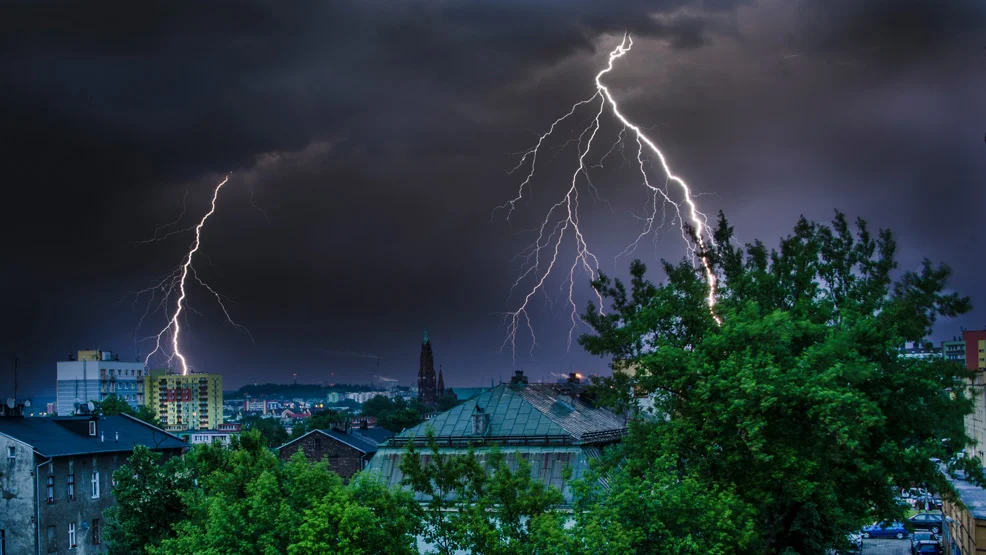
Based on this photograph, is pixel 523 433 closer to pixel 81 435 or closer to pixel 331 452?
pixel 331 452

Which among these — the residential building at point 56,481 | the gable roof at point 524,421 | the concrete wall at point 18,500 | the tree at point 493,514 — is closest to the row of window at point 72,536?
the residential building at point 56,481

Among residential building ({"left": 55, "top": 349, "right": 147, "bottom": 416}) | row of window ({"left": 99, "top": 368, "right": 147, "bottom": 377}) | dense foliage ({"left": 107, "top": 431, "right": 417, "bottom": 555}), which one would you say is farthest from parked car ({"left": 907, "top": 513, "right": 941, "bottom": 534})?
row of window ({"left": 99, "top": 368, "right": 147, "bottom": 377})

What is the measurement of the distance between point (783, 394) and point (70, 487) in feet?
122

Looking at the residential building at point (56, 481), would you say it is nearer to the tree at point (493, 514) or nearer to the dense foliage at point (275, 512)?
the dense foliage at point (275, 512)

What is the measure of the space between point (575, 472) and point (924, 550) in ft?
65.0

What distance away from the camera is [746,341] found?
1064 inches

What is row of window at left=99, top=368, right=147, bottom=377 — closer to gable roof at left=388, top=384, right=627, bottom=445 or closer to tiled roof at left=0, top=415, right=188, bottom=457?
tiled roof at left=0, top=415, right=188, bottom=457

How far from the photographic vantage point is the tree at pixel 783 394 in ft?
80.5

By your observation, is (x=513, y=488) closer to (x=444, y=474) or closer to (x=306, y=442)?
(x=444, y=474)

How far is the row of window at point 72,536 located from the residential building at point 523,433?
16650 millimetres

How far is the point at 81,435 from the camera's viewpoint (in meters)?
51.2

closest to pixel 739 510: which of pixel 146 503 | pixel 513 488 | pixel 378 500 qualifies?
pixel 513 488

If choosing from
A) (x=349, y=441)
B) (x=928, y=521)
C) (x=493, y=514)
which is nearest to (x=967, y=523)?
(x=493, y=514)

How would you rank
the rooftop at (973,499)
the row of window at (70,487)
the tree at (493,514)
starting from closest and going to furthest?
the tree at (493,514) → the rooftop at (973,499) → the row of window at (70,487)
